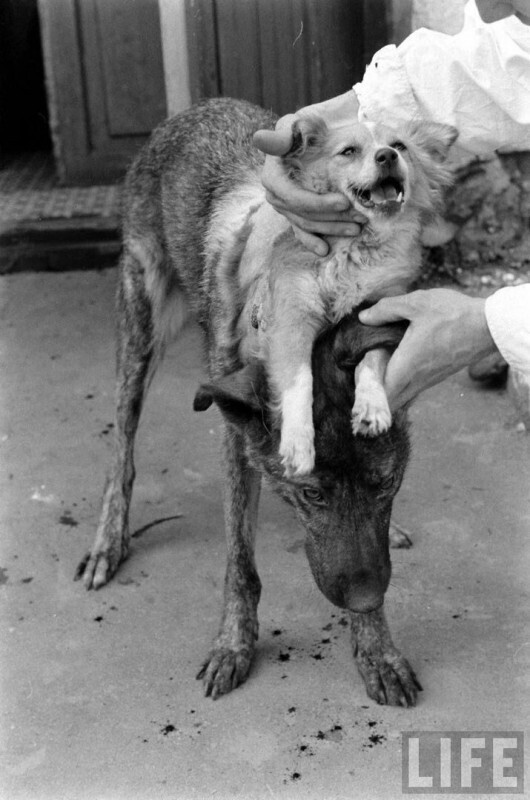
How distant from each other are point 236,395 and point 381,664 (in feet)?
3.89

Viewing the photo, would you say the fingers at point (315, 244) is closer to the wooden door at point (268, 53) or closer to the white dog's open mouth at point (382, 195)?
the white dog's open mouth at point (382, 195)

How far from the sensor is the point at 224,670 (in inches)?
140

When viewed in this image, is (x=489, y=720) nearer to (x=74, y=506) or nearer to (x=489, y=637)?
(x=489, y=637)

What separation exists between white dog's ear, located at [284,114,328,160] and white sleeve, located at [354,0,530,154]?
0.99ft

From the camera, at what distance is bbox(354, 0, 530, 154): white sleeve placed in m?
3.55

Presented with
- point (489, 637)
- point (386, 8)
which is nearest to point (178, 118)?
point (386, 8)

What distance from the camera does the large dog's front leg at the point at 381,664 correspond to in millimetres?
3461

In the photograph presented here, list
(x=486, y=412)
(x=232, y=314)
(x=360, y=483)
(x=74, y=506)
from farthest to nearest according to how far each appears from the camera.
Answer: (x=486, y=412) < (x=74, y=506) < (x=232, y=314) < (x=360, y=483)

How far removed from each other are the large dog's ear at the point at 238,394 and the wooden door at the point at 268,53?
15.7 feet

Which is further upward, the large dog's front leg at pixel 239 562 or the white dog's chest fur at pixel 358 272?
the white dog's chest fur at pixel 358 272

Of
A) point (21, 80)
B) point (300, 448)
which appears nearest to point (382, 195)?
point (300, 448)

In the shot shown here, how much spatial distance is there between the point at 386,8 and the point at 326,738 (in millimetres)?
5060

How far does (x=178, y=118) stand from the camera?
492 cm

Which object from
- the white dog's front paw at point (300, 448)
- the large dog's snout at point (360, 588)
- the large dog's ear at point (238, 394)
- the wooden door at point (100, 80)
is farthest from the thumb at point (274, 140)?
the wooden door at point (100, 80)
